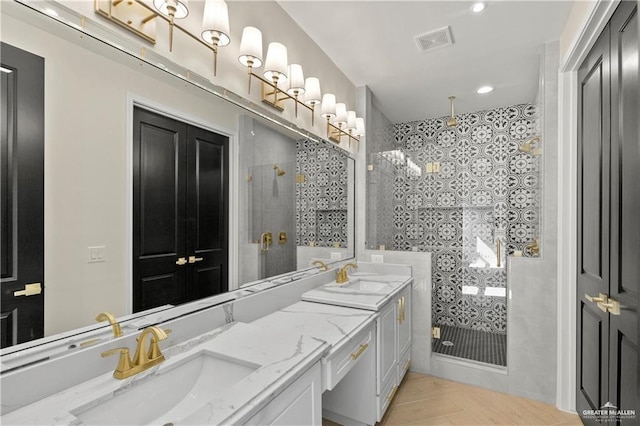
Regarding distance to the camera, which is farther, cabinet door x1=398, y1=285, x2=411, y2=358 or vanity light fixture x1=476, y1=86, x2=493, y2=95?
vanity light fixture x1=476, y1=86, x2=493, y2=95

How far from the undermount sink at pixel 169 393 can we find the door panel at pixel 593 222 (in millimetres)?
1879

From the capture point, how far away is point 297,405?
103 cm

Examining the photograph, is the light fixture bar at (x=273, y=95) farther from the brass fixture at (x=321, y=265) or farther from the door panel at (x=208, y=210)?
the brass fixture at (x=321, y=265)

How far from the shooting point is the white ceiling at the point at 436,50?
1946mm

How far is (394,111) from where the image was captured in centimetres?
354

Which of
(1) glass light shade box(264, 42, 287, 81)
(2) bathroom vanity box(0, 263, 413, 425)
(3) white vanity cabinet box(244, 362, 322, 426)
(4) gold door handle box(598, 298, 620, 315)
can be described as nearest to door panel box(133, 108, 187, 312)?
(2) bathroom vanity box(0, 263, 413, 425)

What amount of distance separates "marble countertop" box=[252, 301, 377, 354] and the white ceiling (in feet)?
6.06

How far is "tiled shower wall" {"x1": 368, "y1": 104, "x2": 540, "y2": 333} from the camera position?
289 cm

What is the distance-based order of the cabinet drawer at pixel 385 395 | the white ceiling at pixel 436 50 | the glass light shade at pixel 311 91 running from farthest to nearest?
the glass light shade at pixel 311 91 < the white ceiling at pixel 436 50 < the cabinet drawer at pixel 385 395

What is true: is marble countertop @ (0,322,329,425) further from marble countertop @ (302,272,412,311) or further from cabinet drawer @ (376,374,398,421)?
cabinet drawer @ (376,374,398,421)

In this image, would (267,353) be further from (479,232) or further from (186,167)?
(479,232)

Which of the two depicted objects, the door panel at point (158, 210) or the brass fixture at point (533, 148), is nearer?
the door panel at point (158, 210)

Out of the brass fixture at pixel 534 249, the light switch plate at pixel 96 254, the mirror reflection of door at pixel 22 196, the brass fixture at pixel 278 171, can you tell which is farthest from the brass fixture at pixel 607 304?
the mirror reflection of door at pixel 22 196

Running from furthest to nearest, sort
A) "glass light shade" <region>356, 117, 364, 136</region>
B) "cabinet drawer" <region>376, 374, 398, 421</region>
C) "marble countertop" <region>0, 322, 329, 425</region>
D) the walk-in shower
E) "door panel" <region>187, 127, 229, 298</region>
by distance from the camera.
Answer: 1. the walk-in shower
2. "glass light shade" <region>356, 117, 364, 136</region>
3. "cabinet drawer" <region>376, 374, 398, 421</region>
4. "door panel" <region>187, 127, 229, 298</region>
5. "marble countertop" <region>0, 322, 329, 425</region>
